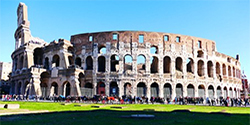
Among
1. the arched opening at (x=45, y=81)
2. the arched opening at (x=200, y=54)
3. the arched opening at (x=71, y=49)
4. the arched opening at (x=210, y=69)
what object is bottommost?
the arched opening at (x=45, y=81)

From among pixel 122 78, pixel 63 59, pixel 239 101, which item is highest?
pixel 63 59

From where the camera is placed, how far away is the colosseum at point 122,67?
35.5m

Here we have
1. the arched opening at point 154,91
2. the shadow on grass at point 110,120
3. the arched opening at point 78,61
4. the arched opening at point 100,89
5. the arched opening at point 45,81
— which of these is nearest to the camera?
the shadow on grass at point 110,120

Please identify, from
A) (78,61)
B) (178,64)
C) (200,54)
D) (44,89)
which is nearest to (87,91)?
(78,61)

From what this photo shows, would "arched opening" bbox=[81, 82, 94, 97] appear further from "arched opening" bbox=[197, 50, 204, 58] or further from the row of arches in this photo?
"arched opening" bbox=[197, 50, 204, 58]

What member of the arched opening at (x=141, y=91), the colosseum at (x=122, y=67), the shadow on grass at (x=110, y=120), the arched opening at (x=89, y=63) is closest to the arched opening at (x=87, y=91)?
the colosseum at (x=122, y=67)

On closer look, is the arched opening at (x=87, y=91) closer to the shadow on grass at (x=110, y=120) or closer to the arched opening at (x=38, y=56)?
the arched opening at (x=38, y=56)

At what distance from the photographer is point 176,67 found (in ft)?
132

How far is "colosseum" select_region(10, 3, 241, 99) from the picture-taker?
116ft

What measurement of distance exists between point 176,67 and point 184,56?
3113 millimetres

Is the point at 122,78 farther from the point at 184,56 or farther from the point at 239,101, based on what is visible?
the point at 239,101

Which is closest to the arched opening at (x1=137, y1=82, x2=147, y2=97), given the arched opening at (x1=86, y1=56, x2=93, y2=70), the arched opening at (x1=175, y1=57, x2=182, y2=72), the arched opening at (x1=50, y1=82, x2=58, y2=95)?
the arched opening at (x1=175, y1=57, x2=182, y2=72)

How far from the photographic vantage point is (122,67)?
35906 mm

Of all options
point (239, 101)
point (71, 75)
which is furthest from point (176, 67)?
point (71, 75)
